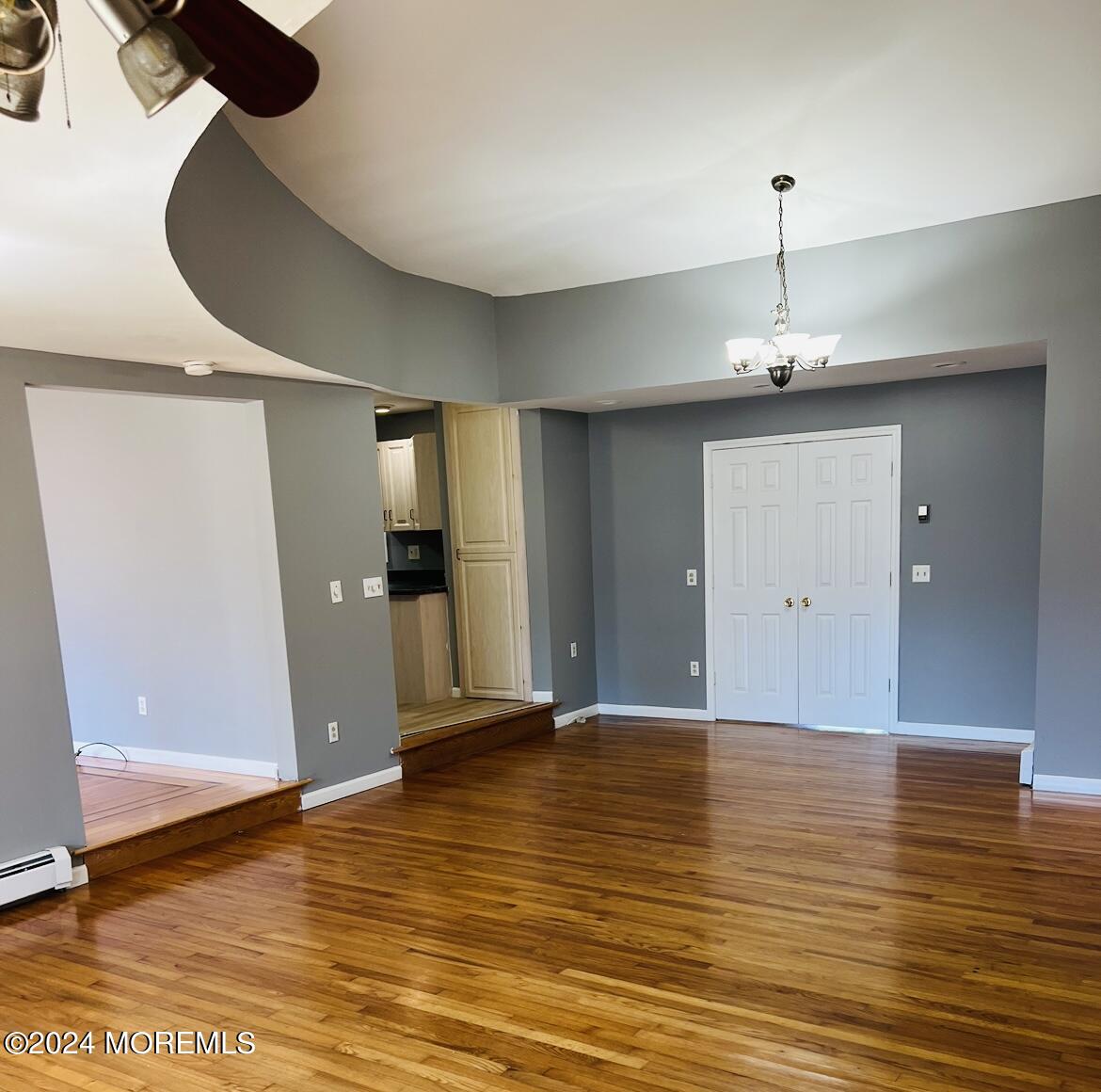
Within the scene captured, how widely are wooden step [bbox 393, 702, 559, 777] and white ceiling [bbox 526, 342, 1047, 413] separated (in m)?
2.24

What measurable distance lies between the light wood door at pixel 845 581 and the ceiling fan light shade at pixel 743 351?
76.8 inches

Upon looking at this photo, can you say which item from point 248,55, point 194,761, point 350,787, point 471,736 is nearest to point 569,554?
point 471,736

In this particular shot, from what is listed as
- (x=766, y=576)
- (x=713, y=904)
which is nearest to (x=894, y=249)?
(x=766, y=576)

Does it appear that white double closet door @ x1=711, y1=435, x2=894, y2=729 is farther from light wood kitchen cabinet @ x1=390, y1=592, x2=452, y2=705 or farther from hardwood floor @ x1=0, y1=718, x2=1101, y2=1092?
light wood kitchen cabinet @ x1=390, y1=592, x2=452, y2=705

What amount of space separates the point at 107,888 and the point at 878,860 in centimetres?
346

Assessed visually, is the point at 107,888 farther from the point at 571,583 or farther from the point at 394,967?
the point at 571,583

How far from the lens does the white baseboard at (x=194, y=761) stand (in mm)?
4973

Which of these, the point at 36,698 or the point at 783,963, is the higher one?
the point at 36,698

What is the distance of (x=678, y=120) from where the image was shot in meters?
3.34

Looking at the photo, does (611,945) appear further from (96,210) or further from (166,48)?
(166,48)

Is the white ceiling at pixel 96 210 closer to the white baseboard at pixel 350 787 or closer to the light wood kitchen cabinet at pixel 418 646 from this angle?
the white baseboard at pixel 350 787

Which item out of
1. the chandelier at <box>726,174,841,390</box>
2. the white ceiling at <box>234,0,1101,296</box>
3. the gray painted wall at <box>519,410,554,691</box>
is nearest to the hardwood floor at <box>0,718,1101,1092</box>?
the gray painted wall at <box>519,410,554,691</box>

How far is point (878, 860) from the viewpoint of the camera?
12.5 ft

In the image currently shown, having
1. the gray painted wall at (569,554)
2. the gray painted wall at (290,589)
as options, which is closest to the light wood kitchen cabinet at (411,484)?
the gray painted wall at (569,554)
